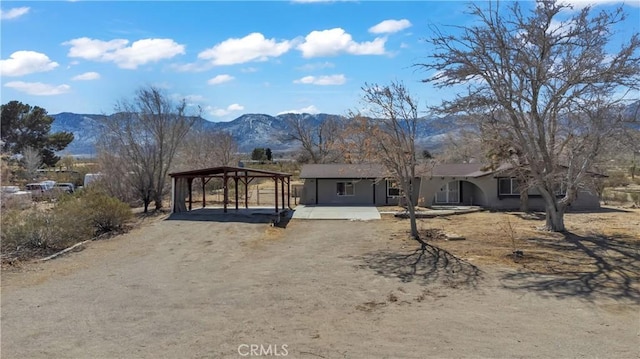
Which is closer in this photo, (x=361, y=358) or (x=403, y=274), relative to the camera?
(x=361, y=358)

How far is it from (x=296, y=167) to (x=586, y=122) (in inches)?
2155

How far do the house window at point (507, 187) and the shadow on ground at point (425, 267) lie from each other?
66.0 feet

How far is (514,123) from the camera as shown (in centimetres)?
2033

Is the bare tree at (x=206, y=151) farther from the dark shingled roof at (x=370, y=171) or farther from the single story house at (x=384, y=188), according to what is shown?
the single story house at (x=384, y=188)

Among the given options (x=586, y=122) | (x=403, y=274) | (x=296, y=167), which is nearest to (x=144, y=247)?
(x=403, y=274)

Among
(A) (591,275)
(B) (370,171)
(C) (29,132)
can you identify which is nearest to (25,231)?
(A) (591,275)

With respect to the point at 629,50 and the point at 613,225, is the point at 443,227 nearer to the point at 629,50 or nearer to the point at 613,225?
the point at 613,225

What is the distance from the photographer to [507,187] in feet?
121

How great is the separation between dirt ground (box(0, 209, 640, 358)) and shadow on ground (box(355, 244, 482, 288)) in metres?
0.06

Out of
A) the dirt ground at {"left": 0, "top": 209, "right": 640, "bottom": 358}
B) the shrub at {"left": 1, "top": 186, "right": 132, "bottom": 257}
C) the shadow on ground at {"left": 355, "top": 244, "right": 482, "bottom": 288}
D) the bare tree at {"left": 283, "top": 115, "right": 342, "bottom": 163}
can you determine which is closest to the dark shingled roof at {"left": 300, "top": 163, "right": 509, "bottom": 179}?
the dirt ground at {"left": 0, "top": 209, "right": 640, "bottom": 358}

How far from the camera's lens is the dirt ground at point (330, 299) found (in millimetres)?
7798

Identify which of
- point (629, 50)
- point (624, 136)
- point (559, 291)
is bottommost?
point (559, 291)

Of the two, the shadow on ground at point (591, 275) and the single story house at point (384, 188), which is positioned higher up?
the single story house at point (384, 188)

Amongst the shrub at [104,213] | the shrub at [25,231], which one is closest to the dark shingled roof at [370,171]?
the shrub at [104,213]
